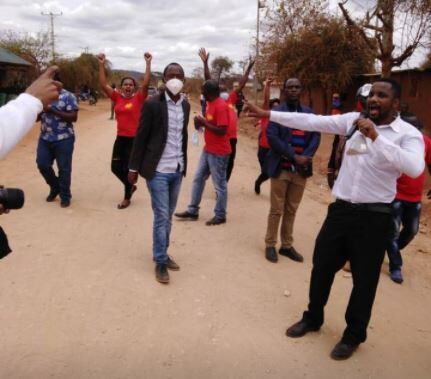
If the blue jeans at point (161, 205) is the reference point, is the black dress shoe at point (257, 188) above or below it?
below

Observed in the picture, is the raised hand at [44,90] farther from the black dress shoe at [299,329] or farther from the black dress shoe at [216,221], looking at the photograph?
the black dress shoe at [216,221]

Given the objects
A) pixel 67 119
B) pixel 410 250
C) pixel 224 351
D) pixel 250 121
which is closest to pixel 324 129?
pixel 224 351

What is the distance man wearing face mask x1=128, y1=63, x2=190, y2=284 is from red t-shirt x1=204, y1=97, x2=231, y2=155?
1.58 meters

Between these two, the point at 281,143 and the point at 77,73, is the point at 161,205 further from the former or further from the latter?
the point at 77,73

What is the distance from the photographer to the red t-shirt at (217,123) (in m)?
6.12

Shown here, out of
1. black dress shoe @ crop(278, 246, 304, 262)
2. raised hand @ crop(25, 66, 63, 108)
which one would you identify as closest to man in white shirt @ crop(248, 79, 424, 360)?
black dress shoe @ crop(278, 246, 304, 262)

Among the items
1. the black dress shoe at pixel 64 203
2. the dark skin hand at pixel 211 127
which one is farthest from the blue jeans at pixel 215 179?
the black dress shoe at pixel 64 203

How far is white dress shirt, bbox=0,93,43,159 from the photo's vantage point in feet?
5.60

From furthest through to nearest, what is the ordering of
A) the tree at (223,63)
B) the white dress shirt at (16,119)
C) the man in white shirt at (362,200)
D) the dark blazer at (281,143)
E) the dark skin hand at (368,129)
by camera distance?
the tree at (223,63) < the dark blazer at (281,143) < the man in white shirt at (362,200) < the dark skin hand at (368,129) < the white dress shirt at (16,119)

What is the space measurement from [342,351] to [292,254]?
197cm

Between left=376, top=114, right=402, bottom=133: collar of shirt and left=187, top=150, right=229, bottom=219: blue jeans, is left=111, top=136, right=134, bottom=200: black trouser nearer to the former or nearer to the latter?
left=187, top=150, right=229, bottom=219: blue jeans

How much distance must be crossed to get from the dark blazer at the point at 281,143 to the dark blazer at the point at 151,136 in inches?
46.9

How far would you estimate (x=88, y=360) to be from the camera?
3.18 metres

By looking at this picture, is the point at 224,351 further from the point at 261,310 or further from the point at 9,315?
the point at 9,315
